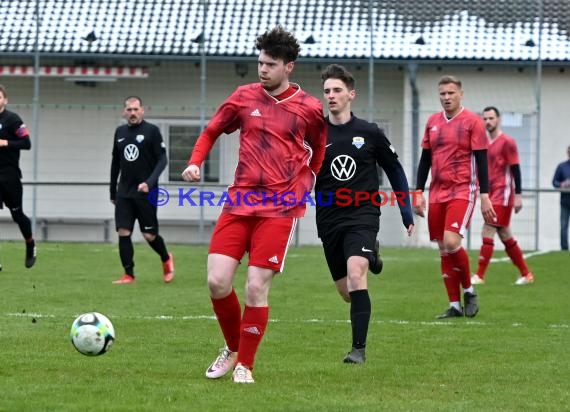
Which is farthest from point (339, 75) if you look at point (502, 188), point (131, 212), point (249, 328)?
point (502, 188)

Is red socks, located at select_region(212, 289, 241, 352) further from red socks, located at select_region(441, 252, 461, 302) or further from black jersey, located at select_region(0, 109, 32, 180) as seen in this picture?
black jersey, located at select_region(0, 109, 32, 180)

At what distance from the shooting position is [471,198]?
11.7 metres

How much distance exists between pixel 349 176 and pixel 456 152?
2.92 meters

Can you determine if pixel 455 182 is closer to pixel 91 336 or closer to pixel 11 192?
pixel 91 336

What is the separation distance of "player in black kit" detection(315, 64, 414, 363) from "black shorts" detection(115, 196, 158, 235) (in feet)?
19.4

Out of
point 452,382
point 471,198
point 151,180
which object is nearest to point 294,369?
point 452,382

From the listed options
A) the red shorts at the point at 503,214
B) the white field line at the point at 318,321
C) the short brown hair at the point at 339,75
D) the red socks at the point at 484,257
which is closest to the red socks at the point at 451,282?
the white field line at the point at 318,321

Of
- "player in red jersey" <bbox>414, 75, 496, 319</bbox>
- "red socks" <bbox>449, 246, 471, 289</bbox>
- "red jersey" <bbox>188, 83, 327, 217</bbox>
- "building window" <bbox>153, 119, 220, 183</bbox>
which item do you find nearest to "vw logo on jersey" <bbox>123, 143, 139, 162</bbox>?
"player in red jersey" <bbox>414, 75, 496, 319</bbox>

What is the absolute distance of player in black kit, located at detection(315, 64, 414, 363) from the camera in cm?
889

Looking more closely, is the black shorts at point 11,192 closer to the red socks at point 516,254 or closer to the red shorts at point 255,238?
the red socks at point 516,254

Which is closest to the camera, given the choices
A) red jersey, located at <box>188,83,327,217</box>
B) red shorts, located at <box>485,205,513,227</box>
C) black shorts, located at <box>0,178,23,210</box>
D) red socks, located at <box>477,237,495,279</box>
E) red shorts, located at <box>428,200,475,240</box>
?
red jersey, located at <box>188,83,327,217</box>

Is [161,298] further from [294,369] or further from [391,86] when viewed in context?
[391,86]

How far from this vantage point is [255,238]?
764cm

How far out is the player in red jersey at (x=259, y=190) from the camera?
758 centimetres
